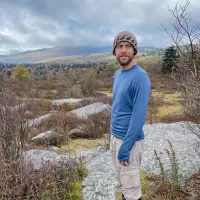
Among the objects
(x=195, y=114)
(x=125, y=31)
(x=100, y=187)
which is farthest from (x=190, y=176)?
(x=125, y=31)

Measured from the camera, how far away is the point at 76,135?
7.94 m

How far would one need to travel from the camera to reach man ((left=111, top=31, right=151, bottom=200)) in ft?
7.08

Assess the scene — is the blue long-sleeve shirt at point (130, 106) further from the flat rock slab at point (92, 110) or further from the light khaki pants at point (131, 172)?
the flat rock slab at point (92, 110)

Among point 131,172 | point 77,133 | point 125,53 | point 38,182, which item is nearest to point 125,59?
point 125,53

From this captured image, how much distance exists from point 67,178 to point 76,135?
434 cm

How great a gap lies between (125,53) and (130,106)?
48 cm

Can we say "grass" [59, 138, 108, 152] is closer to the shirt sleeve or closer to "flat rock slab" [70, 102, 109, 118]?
"flat rock slab" [70, 102, 109, 118]

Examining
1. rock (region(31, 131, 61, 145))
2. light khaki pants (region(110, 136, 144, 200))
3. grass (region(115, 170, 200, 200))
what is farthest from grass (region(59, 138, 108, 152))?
light khaki pants (region(110, 136, 144, 200))

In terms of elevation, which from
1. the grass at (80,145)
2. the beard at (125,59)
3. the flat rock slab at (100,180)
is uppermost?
the beard at (125,59)

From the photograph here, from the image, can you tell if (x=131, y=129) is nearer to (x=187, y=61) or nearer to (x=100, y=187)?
(x=100, y=187)

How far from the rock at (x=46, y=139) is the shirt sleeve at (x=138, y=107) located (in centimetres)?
492

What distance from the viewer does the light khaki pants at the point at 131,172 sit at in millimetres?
2381

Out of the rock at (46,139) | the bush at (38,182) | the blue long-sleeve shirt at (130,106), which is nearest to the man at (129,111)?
the blue long-sleeve shirt at (130,106)

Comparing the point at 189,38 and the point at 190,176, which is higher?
the point at 189,38
